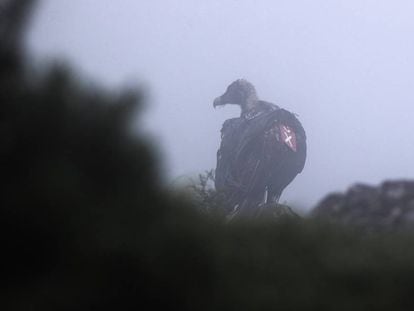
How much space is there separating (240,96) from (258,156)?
1.97 meters

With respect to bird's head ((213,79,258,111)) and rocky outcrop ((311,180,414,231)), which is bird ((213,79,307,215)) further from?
rocky outcrop ((311,180,414,231))

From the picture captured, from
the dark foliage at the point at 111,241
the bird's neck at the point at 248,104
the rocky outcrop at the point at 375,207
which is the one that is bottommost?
the dark foliage at the point at 111,241

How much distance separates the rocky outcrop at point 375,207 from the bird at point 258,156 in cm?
803

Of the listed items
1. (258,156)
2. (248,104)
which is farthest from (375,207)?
(248,104)

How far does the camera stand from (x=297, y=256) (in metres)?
5.32

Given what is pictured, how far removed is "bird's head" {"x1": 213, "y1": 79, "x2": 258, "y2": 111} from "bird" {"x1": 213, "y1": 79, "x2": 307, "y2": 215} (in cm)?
18

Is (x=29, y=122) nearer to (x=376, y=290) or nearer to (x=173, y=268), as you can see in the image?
(x=173, y=268)

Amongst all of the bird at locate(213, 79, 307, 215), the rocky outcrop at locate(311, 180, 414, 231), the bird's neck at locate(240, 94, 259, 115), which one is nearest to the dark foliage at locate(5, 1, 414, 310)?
the rocky outcrop at locate(311, 180, 414, 231)

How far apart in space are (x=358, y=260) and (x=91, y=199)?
6.37 ft

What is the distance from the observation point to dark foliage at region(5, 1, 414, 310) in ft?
13.1

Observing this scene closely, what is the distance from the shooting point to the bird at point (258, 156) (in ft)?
51.5

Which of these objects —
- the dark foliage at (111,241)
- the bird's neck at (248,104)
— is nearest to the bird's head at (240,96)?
the bird's neck at (248,104)

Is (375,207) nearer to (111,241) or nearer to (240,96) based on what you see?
(111,241)

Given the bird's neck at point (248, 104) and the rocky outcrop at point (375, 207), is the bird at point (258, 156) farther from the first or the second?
the rocky outcrop at point (375, 207)
